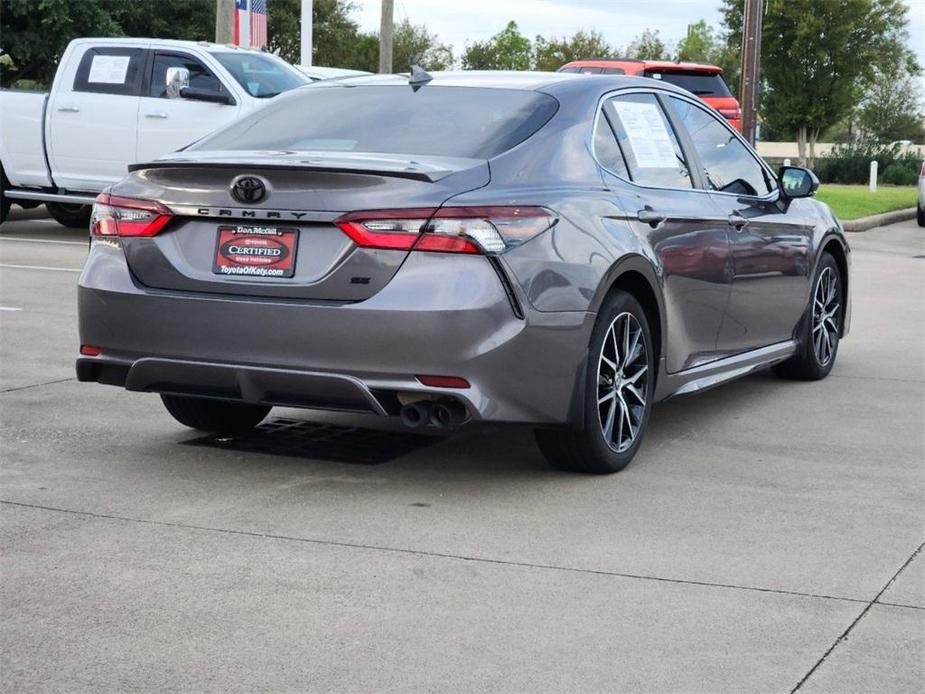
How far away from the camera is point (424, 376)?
17.8 ft

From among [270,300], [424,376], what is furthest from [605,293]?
[270,300]

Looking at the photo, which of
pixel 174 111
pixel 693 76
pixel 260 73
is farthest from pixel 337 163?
pixel 693 76

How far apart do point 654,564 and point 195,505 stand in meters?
1.67

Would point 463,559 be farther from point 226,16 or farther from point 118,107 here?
point 226,16

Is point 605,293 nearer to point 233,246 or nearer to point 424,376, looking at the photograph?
point 424,376

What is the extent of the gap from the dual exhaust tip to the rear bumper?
0.06m

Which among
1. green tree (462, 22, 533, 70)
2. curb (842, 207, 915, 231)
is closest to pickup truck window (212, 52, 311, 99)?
curb (842, 207, 915, 231)

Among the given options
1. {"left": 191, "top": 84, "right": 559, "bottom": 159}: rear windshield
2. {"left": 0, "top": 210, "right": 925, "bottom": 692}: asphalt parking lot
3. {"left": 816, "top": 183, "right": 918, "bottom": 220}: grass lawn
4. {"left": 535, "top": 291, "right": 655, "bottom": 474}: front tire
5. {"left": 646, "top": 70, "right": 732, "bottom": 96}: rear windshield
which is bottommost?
{"left": 0, "top": 210, "right": 925, "bottom": 692}: asphalt parking lot

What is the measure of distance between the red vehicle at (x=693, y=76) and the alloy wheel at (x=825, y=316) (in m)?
14.0

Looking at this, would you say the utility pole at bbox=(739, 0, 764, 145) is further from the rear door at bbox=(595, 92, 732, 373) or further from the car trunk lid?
the car trunk lid

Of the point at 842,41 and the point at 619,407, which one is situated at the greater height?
the point at 842,41

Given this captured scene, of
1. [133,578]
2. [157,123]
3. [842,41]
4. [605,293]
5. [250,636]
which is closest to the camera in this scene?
[250,636]

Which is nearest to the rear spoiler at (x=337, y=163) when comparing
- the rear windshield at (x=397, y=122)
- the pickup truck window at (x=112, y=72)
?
the rear windshield at (x=397, y=122)

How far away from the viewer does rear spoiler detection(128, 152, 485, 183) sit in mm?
5500
